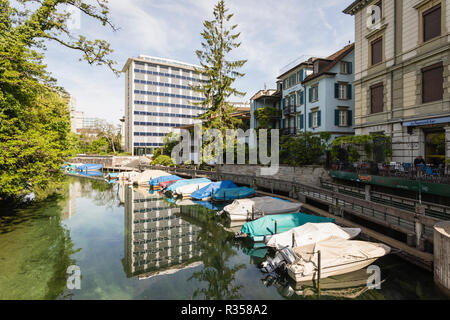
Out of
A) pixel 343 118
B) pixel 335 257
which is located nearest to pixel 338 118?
pixel 343 118

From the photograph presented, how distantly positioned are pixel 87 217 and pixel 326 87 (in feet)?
101

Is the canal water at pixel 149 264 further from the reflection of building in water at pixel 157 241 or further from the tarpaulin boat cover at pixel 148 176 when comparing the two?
the tarpaulin boat cover at pixel 148 176

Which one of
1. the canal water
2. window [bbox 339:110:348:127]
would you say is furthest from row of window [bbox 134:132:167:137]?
window [bbox 339:110:348:127]

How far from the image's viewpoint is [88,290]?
427 inches

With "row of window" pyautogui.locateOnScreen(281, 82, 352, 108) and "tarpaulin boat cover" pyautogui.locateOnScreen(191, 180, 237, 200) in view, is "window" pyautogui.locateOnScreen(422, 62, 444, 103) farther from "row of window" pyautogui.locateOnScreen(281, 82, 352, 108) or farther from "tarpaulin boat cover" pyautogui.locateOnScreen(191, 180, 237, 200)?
"tarpaulin boat cover" pyautogui.locateOnScreen(191, 180, 237, 200)

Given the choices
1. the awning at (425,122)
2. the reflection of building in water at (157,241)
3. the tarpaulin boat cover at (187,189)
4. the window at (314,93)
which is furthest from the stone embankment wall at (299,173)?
the reflection of building in water at (157,241)

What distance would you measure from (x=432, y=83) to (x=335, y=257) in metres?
16.4

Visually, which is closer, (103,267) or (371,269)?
(371,269)

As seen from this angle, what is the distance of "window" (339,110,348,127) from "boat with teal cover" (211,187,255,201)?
49.2 ft

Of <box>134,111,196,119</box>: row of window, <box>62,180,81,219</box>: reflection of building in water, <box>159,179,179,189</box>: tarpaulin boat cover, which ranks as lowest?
<box>62,180,81,219</box>: reflection of building in water

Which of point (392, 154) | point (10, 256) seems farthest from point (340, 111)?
point (10, 256)

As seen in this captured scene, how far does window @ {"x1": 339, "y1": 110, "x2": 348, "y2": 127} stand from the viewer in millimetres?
32219

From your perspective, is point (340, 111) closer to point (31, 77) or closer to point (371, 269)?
point (371, 269)

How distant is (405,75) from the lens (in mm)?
20547
